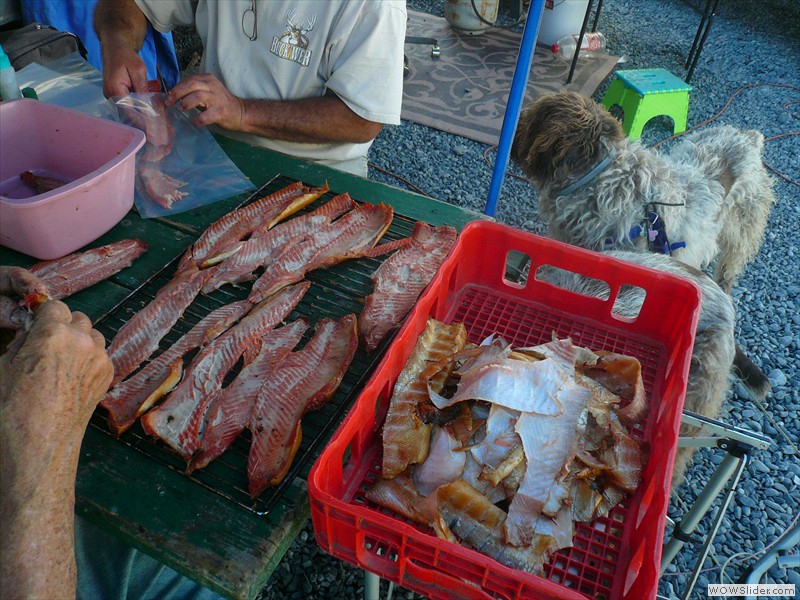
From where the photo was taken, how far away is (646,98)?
5695 millimetres

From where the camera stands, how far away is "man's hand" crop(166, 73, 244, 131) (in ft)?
8.57

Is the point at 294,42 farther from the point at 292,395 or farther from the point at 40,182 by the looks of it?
the point at 292,395

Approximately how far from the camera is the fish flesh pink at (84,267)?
6.68 ft

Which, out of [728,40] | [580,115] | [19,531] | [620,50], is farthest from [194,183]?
[728,40]

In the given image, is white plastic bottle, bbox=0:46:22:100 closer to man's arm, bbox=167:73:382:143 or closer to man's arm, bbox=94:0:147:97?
man's arm, bbox=94:0:147:97

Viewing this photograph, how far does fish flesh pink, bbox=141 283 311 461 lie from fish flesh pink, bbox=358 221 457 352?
0.29m

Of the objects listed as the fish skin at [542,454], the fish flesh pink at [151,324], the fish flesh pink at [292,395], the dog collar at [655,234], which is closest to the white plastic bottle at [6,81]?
the fish flesh pink at [151,324]

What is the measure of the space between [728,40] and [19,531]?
10635 mm

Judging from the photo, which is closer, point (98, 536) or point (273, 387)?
point (273, 387)

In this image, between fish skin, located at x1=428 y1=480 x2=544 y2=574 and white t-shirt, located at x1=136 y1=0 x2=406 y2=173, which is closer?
fish skin, located at x1=428 y1=480 x2=544 y2=574

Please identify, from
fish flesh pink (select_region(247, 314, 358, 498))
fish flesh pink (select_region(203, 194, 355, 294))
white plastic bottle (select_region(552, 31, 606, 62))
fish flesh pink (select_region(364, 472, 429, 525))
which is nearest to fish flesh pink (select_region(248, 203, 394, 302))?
fish flesh pink (select_region(203, 194, 355, 294))

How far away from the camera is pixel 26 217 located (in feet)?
6.34

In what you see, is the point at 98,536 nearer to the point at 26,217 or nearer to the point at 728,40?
the point at 26,217

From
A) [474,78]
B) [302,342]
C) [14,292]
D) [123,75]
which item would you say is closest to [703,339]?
[302,342]
